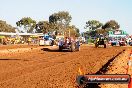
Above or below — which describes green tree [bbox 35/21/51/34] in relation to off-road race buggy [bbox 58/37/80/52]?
above

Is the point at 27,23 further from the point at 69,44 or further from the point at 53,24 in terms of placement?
the point at 69,44

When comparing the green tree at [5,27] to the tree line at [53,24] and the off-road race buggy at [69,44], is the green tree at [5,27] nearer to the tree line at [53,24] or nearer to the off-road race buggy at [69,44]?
the tree line at [53,24]

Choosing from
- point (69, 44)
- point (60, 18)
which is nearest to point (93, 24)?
point (60, 18)

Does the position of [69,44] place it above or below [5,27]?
below

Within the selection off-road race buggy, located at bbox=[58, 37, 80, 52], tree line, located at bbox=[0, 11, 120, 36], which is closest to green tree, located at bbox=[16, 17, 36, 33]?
tree line, located at bbox=[0, 11, 120, 36]

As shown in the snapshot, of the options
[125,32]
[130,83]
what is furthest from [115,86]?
[125,32]

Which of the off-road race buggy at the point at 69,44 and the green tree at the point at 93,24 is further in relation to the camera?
the green tree at the point at 93,24

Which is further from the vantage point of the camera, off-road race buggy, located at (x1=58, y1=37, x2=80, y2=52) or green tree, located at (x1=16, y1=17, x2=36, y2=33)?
green tree, located at (x1=16, y1=17, x2=36, y2=33)

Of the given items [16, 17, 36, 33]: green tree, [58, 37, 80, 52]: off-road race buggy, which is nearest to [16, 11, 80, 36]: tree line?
[16, 17, 36, 33]: green tree

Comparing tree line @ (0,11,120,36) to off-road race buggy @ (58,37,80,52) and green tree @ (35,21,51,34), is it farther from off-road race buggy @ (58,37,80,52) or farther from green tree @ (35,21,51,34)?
A: off-road race buggy @ (58,37,80,52)

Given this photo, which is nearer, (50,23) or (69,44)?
(69,44)

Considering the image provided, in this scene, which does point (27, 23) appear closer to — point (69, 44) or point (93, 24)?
point (93, 24)

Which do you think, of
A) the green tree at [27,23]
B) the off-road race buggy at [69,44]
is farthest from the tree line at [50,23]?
the off-road race buggy at [69,44]

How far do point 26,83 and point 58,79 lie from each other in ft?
4.68
